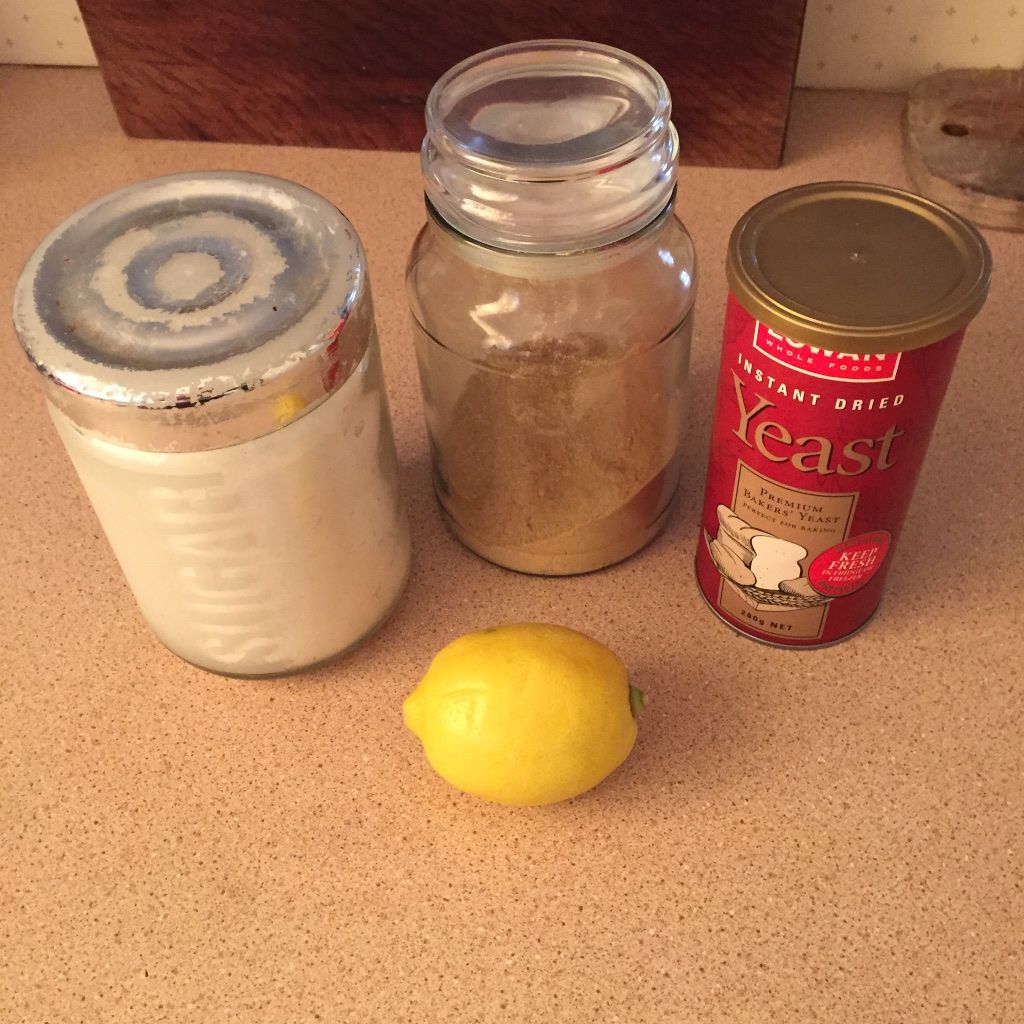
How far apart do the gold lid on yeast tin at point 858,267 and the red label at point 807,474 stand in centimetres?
1

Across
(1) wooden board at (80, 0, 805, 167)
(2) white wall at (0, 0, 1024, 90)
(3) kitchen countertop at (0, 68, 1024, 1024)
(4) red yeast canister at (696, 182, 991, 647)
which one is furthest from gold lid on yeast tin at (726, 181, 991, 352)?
(2) white wall at (0, 0, 1024, 90)

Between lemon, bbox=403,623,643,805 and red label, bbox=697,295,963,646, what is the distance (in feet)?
0.36

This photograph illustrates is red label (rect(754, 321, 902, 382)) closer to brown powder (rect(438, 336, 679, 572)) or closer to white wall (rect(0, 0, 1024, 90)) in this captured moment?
brown powder (rect(438, 336, 679, 572))

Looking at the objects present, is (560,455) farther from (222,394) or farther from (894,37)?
(894,37)

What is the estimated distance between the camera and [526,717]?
537 millimetres

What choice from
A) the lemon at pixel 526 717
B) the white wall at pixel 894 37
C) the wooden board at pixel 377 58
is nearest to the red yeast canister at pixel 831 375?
the lemon at pixel 526 717

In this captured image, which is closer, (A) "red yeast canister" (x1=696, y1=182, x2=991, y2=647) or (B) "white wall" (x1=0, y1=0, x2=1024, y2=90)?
(A) "red yeast canister" (x1=696, y1=182, x2=991, y2=647)

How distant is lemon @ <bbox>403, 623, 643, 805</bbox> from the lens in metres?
0.54

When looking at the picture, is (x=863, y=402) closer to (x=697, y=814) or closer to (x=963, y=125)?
(x=697, y=814)

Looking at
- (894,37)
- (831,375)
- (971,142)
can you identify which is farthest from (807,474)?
(894,37)

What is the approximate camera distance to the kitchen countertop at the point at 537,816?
0.53 meters

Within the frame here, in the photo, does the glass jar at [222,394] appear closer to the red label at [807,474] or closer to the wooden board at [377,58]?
the red label at [807,474]

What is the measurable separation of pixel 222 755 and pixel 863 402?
39cm

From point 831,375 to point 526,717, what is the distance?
0.21m
